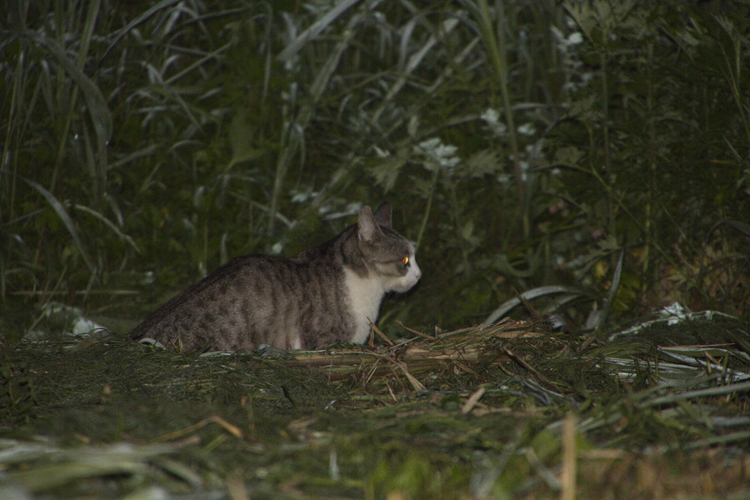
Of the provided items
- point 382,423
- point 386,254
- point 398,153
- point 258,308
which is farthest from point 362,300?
point 382,423

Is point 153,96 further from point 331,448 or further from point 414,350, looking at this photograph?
point 331,448

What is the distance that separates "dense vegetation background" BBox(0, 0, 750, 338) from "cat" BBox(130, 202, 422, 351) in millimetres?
474

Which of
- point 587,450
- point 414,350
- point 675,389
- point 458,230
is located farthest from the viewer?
point 458,230

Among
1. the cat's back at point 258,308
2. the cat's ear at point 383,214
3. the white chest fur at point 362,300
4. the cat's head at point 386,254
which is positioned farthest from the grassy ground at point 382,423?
the cat's ear at point 383,214

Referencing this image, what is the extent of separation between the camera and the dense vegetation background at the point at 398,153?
2.97 meters

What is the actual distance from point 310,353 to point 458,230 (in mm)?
1608

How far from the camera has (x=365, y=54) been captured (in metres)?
4.66

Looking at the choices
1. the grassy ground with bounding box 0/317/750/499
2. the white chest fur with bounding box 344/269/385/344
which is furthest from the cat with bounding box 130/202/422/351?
the grassy ground with bounding box 0/317/750/499

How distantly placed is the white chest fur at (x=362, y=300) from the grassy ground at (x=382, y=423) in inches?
28.3

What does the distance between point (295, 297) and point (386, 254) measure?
21.8 inches

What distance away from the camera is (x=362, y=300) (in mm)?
3051

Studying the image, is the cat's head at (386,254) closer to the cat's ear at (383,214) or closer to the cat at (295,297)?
the cat at (295,297)

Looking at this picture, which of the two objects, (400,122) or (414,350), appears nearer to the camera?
(414,350)

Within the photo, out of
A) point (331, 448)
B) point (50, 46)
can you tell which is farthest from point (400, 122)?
point (331, 448)
